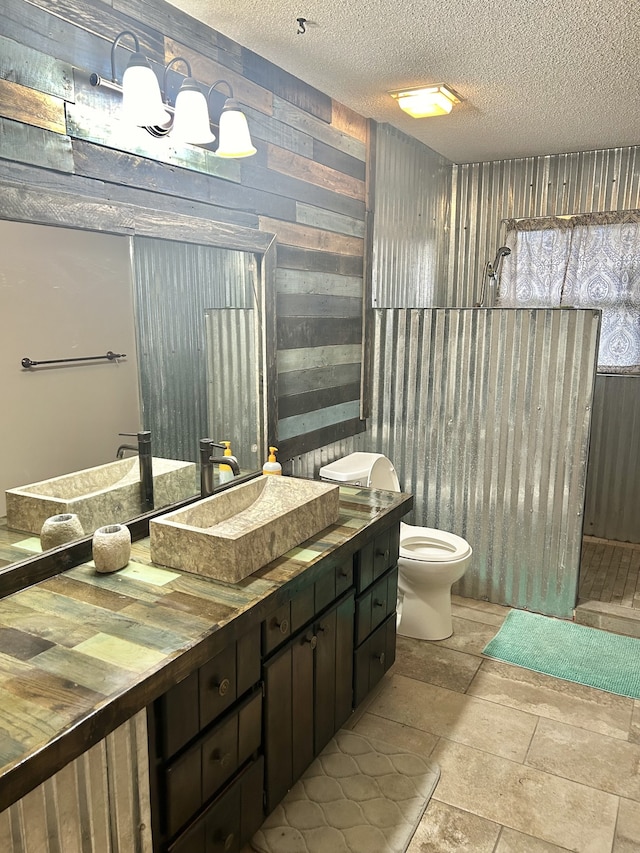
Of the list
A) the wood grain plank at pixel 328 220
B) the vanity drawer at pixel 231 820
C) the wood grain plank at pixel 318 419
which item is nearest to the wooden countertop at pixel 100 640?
the vanity drawer at pixel 231 820

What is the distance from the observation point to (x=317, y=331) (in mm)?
3113

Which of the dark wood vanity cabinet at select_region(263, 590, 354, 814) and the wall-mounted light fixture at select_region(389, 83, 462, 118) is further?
the wall-mounted light fixture at select_region(389, 83, 462, 118)

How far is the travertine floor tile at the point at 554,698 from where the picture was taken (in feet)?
8.32

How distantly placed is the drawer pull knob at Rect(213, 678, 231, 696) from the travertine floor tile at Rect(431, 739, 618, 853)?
37.8 inches

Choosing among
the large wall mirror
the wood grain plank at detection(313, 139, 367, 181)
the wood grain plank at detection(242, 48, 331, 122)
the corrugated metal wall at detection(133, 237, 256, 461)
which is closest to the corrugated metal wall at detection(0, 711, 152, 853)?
the large wall mirror

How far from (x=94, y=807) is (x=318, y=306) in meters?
2.29

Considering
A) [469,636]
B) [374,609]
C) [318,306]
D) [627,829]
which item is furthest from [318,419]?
[627,829]

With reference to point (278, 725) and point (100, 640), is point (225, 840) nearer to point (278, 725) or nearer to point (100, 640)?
point (278, 725)

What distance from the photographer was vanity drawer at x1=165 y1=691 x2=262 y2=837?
1.49 m

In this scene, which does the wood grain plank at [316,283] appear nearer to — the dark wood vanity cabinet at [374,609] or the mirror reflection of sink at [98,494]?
the mirror reflection of sink at [98,494]

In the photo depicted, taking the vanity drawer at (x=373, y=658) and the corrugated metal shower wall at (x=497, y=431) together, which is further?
the corrugated metal shower wall at (x=497, y=431)

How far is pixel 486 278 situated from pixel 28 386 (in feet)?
11.2

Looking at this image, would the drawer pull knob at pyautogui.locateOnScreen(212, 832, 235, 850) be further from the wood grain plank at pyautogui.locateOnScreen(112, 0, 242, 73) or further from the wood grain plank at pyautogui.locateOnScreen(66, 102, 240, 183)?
the wood grain plank at pyautogui.locateOnScreen(112, 0, 242, 73)

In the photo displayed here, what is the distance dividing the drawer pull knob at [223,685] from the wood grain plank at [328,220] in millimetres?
1961
